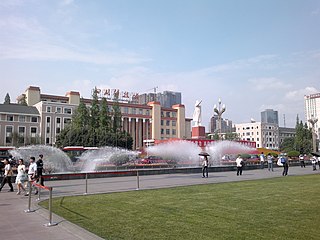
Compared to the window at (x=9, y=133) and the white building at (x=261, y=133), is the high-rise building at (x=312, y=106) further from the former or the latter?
the window at (x=9, y=133)

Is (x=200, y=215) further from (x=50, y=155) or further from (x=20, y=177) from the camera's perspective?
(x=50, y=155)

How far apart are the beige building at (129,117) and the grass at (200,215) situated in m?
79.2

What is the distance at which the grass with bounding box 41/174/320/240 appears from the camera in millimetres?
7172

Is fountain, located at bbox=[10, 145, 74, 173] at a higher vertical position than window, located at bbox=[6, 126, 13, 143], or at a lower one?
lower

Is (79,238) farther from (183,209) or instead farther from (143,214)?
(183,209)

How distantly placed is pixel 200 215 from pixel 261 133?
Result: 132248 mm

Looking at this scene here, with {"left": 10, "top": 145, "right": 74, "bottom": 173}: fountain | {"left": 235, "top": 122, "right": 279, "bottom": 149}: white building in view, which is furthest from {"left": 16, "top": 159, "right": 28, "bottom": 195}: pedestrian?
{"left": 235, "top": 122, "right": 279, "bottom": 149}: white building

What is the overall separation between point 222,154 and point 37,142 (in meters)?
53.3

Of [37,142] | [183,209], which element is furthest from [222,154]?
[37,142]

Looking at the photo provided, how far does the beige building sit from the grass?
7920cm

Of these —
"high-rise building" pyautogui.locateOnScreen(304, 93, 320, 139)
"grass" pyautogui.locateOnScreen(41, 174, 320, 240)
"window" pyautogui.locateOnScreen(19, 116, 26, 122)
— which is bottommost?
"grass" pyautogui.locateOnScreen(41, 174, 320, 240)

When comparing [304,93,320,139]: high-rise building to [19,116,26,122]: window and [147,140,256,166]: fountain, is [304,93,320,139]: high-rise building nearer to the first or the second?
[147,140,256,166]: fountain

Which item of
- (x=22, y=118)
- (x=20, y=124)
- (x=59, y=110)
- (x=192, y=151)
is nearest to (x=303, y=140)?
(x=192, y=151)

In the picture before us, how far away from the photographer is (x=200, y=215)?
910 cm
